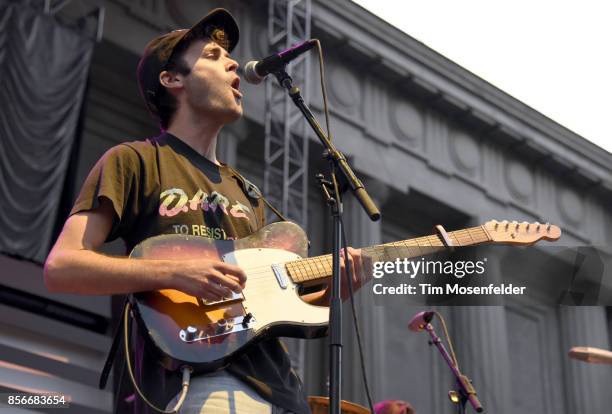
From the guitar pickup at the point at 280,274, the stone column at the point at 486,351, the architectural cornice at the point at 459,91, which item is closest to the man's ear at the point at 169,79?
the guitar pickup at the point at 280,274

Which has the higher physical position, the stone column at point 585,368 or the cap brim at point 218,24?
the stone column at point 585,368

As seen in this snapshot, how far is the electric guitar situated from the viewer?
290cm

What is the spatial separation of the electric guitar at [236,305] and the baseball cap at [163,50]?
761 mm

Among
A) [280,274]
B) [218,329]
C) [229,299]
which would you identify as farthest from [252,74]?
[218,329]

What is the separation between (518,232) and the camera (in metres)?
4.12

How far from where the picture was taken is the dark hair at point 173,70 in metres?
3.62

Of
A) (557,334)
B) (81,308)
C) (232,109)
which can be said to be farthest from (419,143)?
(232,109)

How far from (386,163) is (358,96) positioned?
1134mm

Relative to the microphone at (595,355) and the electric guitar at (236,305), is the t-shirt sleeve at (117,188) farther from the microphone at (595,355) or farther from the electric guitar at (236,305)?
the microphone at (595,355)

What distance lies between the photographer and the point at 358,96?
1452 centimetres

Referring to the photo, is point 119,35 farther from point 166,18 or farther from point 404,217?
point 404,217

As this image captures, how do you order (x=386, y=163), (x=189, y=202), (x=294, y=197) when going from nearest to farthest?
(x=189, y=202) < (x=294, y=197) < (x=386, y=163)

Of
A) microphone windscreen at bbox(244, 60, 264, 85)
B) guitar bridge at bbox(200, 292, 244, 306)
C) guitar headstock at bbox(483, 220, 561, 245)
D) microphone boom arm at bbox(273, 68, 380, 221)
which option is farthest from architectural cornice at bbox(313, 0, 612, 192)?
guitar bridge at bbox(200, 292, 244, 306)

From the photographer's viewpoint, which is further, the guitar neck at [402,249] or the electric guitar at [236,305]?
the guitar neck at [402,249]
